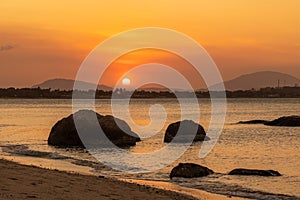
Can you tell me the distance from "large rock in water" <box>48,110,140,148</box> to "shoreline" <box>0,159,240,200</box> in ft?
64.5

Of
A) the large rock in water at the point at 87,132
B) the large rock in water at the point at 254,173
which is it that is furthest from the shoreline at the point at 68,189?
the large rock in water at the point at 87,132

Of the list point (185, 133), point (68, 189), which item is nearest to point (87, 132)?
point (185, 133)

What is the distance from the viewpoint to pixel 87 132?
39.6m

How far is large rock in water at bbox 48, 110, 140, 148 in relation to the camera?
129 feet

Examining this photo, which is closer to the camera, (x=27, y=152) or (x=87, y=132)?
(x=27, y=152)

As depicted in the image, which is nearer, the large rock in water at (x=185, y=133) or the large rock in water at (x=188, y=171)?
the large rock in water at (x=188, y=171)

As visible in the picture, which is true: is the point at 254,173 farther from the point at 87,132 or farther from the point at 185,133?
the point at 185,133

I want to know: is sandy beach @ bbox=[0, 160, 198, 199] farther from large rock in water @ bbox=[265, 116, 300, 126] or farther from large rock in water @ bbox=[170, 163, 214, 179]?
large rock in water @ bbox=[265, 116, 300, 126]

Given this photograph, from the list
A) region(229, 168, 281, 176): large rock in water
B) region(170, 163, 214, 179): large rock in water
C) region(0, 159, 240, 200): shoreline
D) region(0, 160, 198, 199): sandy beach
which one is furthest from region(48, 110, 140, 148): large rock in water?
region(0, 160, 198, 199): sandy beach

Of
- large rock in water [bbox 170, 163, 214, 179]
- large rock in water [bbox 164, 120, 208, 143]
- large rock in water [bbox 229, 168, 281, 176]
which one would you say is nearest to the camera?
large rock in water [bbox 170, 163, 214, 179]

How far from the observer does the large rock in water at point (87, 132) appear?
129 feet

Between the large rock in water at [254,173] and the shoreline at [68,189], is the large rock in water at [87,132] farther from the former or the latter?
the shoreline at [68,189]

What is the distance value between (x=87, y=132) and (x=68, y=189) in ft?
80.0

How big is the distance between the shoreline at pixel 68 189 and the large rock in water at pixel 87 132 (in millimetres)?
19656
